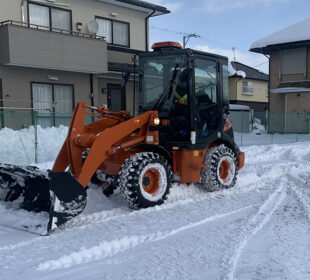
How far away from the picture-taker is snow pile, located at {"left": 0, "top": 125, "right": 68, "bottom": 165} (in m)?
10.5

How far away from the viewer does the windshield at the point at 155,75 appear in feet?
21.3

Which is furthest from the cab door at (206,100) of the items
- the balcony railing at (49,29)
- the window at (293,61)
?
the window at (293,61)

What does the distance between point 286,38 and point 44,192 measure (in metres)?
21.5

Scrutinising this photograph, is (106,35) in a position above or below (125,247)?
above

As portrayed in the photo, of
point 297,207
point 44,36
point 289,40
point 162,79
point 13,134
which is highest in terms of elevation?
point 289,40

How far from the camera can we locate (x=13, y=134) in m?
10.9

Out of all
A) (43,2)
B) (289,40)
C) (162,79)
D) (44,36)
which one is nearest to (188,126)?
(162,79)

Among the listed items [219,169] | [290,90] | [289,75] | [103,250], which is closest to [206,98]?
[219,169]

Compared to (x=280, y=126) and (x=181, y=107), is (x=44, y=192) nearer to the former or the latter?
(x=181, y=107)

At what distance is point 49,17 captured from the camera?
49.4 feet

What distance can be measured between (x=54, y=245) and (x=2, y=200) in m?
2.09

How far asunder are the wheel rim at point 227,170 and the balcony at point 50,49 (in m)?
9.23

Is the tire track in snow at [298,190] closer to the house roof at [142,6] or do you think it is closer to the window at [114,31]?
the window at [114,31]

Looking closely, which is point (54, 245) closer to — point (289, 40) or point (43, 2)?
point (43, 2)
